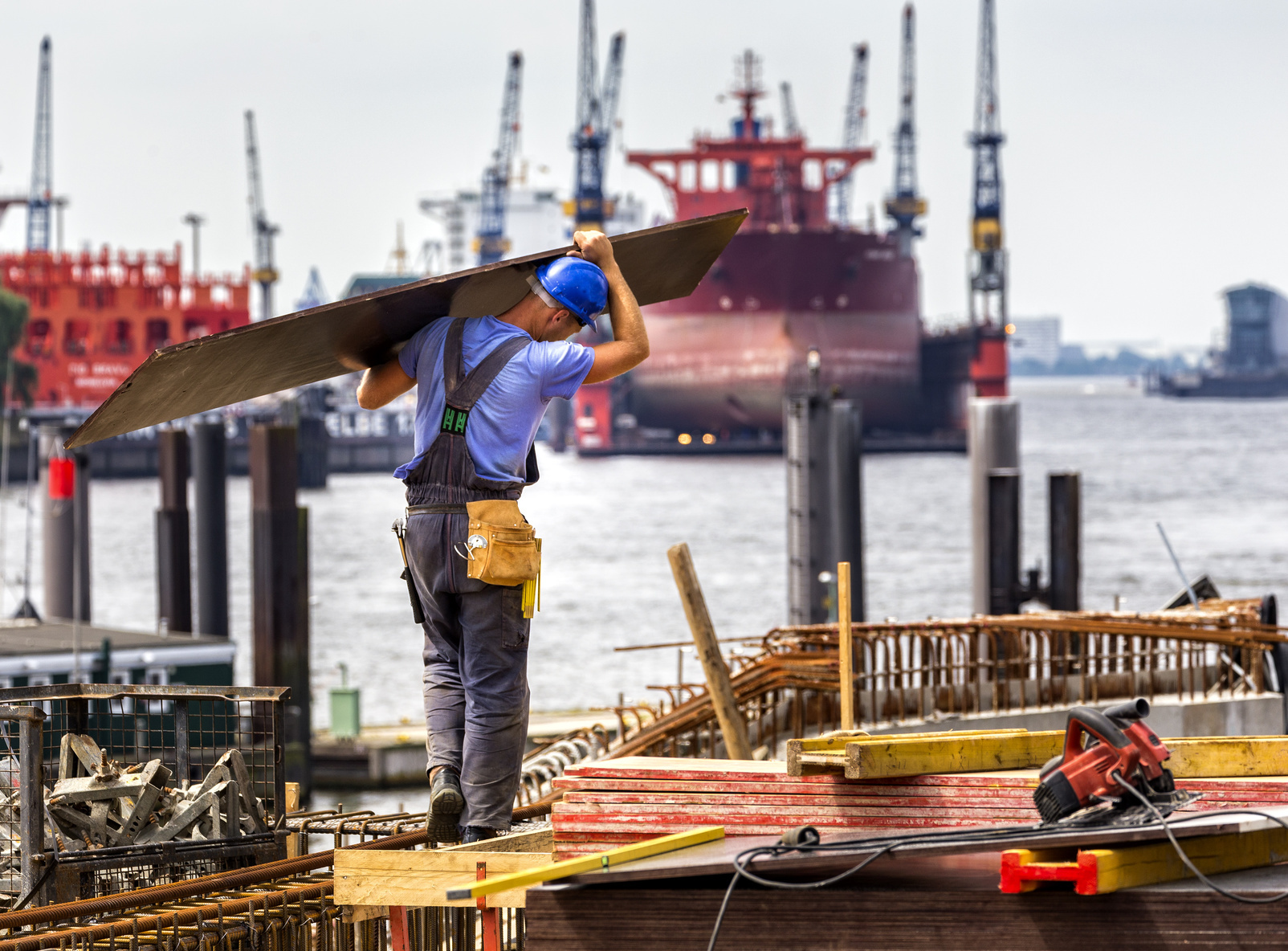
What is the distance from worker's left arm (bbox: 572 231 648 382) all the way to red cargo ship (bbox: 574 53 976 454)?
92.0m

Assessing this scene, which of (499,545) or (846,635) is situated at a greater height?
(499,545)

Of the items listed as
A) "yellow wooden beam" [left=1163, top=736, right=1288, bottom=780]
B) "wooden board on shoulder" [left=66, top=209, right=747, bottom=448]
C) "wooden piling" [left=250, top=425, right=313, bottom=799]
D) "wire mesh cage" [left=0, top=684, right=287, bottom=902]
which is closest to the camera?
"yellow wooden beam" [left=1163, top=736, right=1288, bottom=780]

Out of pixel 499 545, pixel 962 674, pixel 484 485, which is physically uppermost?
pixel 484 485

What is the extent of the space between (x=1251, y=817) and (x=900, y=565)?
62.9 metres

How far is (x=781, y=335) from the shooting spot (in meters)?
105

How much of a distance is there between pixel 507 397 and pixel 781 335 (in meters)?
101

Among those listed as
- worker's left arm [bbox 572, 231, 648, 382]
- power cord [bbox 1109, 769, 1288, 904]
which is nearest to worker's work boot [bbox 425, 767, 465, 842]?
worker's left arm [bbox 572, 231, 648, 382]

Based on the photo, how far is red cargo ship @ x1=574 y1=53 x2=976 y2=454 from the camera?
10481cm

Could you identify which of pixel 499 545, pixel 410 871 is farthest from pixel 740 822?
pixel 499 545

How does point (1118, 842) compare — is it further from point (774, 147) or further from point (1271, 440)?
point (1271, 440)

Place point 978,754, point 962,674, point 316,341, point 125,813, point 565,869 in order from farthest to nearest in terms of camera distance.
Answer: point 962,674
point 125,813
point 316,341
point 978,754
point 565,869

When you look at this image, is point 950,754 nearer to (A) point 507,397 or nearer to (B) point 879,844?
(B) point 879,844

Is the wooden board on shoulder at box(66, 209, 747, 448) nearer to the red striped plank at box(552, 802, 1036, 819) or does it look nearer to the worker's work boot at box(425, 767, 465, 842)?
the worker's work boot at box(425, 767, 465, 842)

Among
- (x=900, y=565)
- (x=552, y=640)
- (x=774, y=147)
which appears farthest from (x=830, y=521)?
(x=774, y=147)
